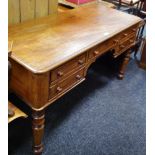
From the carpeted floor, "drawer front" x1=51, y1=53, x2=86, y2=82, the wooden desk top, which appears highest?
the wooden desk top

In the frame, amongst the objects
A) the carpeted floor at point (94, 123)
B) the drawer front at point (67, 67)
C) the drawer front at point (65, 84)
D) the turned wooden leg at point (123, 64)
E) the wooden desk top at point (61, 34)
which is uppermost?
the wooden desk top at point (61, 34)

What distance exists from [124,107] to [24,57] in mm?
1147

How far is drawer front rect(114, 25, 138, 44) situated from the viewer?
1.78 metres

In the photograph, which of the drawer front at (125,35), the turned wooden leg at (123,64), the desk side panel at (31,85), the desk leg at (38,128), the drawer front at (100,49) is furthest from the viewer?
the turned wooden leg at (123,64)

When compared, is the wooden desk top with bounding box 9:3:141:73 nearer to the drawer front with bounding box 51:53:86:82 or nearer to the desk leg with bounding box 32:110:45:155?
the drawer front with bounding box 51:53:86:82

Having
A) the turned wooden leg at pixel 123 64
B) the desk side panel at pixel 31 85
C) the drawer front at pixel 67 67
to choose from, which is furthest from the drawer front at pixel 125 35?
the desk side panel at pixel 31 85

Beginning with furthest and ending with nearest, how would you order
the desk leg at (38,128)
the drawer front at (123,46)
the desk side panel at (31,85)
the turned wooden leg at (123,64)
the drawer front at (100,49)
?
the turned wooden leg at (123,64) → the drawer front at (123,46) → the drawer front at (100,49) → the desk leg at (38,128) → the desk side panel at (31,85)

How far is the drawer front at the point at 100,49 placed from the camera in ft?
4.93

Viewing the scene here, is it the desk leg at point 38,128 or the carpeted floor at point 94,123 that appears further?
the carpeted floor at point 94,123

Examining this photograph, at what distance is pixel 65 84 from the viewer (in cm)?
137

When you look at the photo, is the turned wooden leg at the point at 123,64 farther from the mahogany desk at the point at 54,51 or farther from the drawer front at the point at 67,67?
the drawer front at the point at 67,67

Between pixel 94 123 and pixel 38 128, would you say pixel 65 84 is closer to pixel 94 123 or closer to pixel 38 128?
pixel 38 128

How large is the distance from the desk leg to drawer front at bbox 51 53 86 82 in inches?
8.6

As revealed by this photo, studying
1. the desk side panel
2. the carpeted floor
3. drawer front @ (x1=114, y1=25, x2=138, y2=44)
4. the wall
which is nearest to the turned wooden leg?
the carpeted floor
